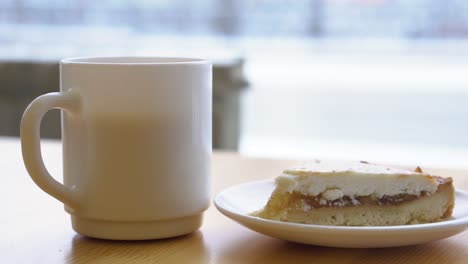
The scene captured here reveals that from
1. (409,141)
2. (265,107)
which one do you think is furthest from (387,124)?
(265,107)

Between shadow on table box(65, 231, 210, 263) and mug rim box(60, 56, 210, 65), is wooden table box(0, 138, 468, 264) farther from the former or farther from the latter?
mug rim box(60, 56, 210, 65)

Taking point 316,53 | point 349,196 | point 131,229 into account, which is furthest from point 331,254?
point 316,53

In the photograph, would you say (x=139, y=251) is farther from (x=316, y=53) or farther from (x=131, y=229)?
(x=316, y=53)

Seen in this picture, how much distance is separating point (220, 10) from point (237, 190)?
225 centimetres

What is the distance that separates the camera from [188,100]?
0.58m

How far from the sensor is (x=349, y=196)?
0.56 meters

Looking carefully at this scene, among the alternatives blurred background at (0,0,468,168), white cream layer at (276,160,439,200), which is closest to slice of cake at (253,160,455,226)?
white cream layer at (276,160,439,200)

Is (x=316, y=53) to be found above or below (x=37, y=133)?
below

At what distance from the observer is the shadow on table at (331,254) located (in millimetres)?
537

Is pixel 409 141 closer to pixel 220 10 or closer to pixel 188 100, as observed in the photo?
pixel 220 10

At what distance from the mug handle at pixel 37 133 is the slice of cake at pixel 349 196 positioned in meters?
0.16

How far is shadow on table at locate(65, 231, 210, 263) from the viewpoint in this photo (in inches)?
21.2

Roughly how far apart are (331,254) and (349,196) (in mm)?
46

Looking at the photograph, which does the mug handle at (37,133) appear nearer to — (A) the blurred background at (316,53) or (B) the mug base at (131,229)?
(B) the mug base at (131,229)
